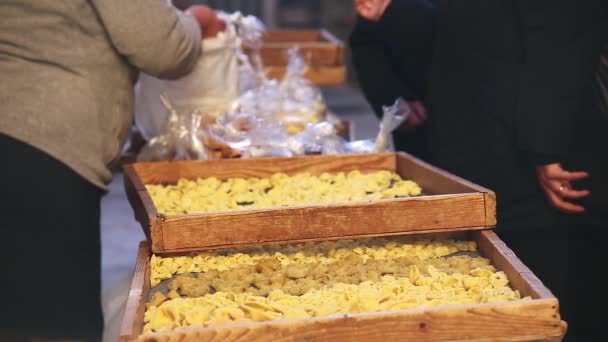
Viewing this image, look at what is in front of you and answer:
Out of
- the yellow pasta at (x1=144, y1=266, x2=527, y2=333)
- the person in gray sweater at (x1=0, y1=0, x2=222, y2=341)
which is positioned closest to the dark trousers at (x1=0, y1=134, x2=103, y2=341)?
the person in gray sweater at (x1=0, y1=0, x2=222, y2=341)

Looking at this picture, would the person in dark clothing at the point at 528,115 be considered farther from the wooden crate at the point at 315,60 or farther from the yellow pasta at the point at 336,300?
the wooden crate at the point at 315,60

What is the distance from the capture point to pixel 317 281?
1.61 m

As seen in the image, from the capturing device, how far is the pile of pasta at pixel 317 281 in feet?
4.65

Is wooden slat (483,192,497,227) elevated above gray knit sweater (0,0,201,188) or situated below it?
below

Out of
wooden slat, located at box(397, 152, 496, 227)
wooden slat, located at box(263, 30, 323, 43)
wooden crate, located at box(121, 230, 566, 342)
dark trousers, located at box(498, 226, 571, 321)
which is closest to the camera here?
wooden crate, located at box(121, 230, 566, 342)

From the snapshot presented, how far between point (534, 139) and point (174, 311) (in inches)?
46.6

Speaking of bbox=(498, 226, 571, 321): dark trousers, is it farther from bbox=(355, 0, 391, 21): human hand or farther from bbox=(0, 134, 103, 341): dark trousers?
bbox=(0, 134, 103, 341): dark trousers

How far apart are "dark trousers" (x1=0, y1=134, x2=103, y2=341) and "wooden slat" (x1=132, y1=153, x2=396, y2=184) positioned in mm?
262

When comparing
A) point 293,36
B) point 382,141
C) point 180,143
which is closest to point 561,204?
point 382,141

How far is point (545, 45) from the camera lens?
83.4 inches

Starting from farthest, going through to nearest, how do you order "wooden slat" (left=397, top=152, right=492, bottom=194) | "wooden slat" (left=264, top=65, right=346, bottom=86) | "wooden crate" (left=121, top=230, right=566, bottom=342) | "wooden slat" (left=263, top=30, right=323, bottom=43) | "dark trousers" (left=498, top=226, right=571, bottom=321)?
1. "wooden slat" (left=263, top=30, right=323, bottom=43)
2. "wooden slat" (left=264, top=65, right=346, bottom=86)
3. "dark trousers" (left=498, top=226, right=571, bottom=321)
4. "wooden slat" (left=397, top=152, right=492, bottom=194)
5. "wooden crate" (left=121, top=230, right=566, bottom=342)

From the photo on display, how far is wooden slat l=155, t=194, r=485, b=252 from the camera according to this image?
5.46ft

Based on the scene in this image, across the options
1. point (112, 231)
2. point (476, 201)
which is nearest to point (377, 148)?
point (476, 201)

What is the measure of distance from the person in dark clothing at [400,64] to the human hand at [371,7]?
13cm
